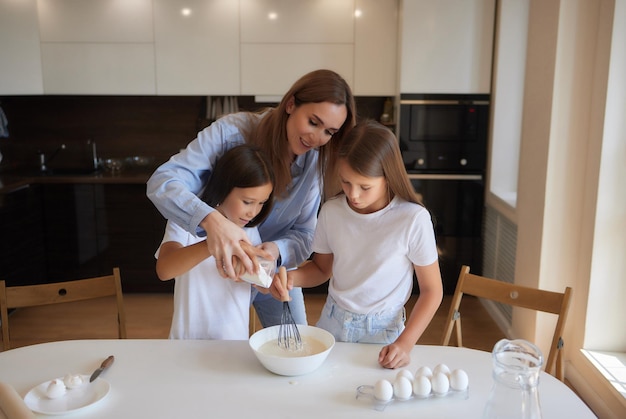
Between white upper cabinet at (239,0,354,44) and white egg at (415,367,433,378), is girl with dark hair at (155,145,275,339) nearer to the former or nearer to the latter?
white egg at (415,367,433,378)

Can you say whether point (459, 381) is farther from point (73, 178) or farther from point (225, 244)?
point (73, 178)

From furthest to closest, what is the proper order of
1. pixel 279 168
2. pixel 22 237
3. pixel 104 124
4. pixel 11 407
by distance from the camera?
1. pixel 104 124
2. pixel 22 237
3. pixel 279 168
4. pixel 11 407

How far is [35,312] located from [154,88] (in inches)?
61.9

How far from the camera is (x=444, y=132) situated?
143 inches

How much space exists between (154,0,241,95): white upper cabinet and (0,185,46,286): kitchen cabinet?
1057 millimetres

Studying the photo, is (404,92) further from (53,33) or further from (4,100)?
(4,100)

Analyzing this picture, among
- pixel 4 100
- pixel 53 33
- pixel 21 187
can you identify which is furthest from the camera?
pixel 4 100

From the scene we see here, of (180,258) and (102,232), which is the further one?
(102,232)

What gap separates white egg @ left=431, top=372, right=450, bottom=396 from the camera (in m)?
1.21

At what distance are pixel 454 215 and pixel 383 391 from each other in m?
2.68

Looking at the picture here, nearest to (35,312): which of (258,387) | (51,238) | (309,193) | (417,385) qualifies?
(51,238)

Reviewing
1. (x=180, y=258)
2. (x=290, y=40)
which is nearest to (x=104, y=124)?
(x=290, y=40)

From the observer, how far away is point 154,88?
386 centimetres

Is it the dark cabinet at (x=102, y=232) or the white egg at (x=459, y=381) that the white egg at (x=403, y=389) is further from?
the dark cabinet at (x=102, y=232)
